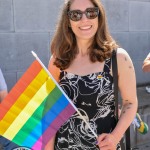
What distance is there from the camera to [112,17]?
577 centimetres

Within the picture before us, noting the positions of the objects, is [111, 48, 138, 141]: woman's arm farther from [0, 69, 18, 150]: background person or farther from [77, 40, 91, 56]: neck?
[0, 69, 18, 150]: background person

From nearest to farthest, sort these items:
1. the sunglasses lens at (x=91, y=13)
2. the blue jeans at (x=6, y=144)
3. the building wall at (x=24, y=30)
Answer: the sunglasses lens at (x=91, y=13) → the blue jeans at (x=6, y=144) → the building wall at (x=24, y=30)

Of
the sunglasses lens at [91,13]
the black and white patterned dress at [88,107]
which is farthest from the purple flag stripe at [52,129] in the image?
the sunglasses lens at [91,13]

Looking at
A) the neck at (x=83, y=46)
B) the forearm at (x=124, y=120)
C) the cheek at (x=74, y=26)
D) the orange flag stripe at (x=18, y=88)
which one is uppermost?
the cheek at (x=74, y=26)

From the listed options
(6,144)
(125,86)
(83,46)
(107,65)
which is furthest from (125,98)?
(6,144)

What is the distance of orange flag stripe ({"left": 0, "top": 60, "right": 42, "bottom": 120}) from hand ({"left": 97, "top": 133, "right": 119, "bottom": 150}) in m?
0.56

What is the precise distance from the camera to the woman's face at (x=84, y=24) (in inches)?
87.7

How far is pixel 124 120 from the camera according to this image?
86.8 inches

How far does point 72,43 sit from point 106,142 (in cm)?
72

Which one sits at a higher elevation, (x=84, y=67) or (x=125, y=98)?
(x=84, y=67)

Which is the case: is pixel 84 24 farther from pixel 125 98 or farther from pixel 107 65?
pixel 125 98

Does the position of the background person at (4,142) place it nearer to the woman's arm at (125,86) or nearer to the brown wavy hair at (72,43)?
the brown wavy hair at (72,43)

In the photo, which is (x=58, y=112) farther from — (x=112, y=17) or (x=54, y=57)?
(x=112, y=17)

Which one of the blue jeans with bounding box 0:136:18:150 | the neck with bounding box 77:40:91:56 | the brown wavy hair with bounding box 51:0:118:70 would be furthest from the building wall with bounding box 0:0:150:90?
the neck with bounding box 77:40:91:56
